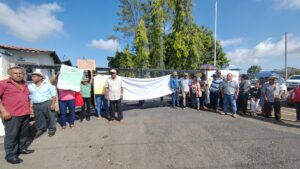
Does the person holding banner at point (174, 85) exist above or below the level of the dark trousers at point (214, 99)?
above

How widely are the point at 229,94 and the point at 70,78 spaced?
5.89 m

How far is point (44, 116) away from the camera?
6.21 m

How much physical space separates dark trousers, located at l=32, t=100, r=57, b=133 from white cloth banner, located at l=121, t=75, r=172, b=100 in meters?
3.26

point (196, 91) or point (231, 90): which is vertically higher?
point (231, 90)

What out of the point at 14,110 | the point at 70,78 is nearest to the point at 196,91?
the point at 70,78

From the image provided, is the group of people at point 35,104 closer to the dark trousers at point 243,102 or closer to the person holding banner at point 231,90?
the person holding banner at point 231,90

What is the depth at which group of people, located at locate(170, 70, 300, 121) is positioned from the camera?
8086mm

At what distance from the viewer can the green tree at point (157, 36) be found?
22.2m

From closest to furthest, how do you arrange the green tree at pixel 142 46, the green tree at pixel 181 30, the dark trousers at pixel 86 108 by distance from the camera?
the dark trousers at pixel 86 108
the green tree at pixel 181 30
the green tree at pixel 142 46

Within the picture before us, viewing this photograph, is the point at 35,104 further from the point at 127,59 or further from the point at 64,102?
the point at 127,59

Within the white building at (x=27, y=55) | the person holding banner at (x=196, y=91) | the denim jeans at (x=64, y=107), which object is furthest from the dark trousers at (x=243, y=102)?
the white building at (x=27, y=55)

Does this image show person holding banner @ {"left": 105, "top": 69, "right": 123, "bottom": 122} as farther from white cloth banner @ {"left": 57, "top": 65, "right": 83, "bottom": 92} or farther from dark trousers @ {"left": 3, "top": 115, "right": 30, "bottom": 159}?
dark trousers @ {"left": 3, "top": 115, "right": 30, "bottom": 159}

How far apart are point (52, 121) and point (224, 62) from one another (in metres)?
35.5

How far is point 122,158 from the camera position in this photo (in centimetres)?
462
